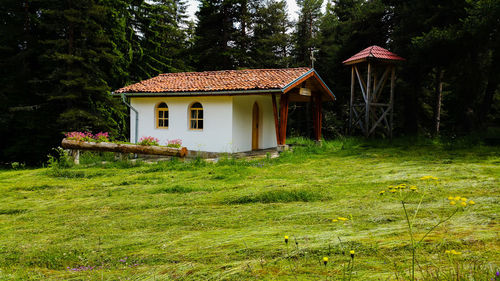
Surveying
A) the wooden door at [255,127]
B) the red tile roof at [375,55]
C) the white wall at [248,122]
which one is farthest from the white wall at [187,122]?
the red tile roof at [375,55]

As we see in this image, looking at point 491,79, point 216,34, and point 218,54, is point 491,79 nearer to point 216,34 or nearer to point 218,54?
point 218,54

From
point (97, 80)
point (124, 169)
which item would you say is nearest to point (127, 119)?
point (97, 80)

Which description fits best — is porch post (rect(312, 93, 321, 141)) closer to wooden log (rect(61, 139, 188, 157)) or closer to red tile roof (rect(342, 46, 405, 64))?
red tile roof (rect(342, 46, 405, 64))

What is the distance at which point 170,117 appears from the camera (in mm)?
13500

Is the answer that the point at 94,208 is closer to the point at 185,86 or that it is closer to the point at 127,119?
the point at 185,86

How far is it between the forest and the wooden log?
5.66 m

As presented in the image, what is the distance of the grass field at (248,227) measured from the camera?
245 cm

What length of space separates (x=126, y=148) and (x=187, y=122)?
3.24 meters

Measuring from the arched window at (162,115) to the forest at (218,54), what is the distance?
162 inches

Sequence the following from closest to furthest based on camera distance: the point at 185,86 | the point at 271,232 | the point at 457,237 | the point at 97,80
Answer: the point at 457,237 < the point at 271,232 < the point at 185,86 < the point at 97,80

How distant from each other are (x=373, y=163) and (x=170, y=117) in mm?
7850

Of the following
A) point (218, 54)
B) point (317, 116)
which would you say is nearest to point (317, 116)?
point (317, 116)

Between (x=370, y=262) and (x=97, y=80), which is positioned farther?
(x=97, y=80)

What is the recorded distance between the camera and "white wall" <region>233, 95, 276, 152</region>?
12.7m
